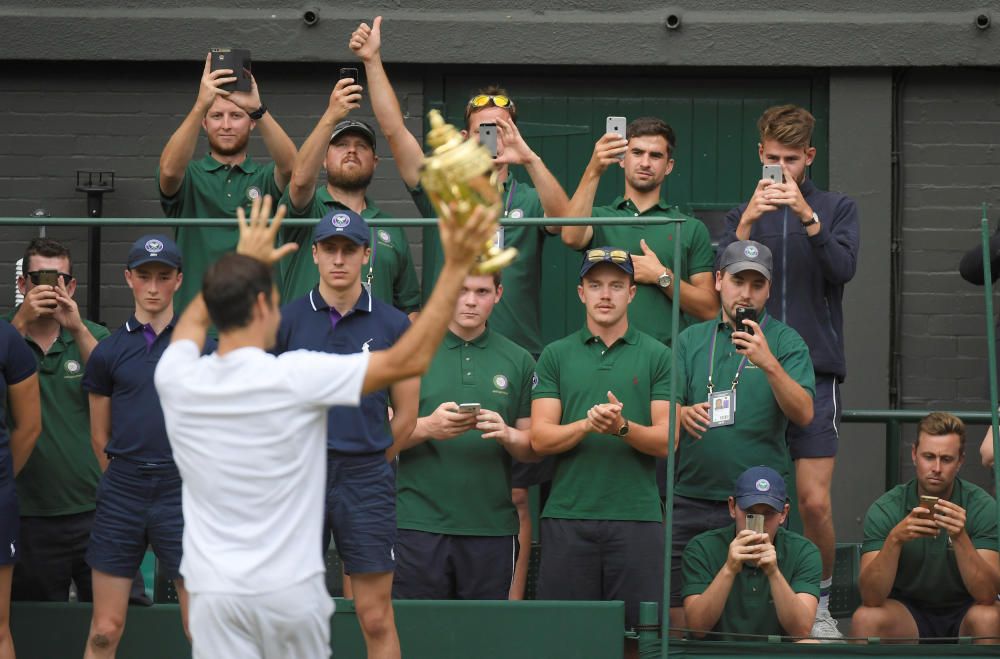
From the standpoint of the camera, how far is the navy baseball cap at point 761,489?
6992mm

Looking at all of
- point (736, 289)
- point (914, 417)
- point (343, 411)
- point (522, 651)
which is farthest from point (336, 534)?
point (914, 417)

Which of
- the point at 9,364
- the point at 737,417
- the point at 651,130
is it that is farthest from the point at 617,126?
the point at 9,364

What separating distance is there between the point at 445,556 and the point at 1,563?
1.87 metres

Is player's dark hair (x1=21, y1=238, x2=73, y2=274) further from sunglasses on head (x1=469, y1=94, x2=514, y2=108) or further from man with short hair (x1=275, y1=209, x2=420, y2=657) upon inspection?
sunglasses on head (x1=469, y1=94, x2=514, y2=108)

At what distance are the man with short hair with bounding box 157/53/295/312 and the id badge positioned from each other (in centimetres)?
220

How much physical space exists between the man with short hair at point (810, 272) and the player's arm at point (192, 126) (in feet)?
7.99

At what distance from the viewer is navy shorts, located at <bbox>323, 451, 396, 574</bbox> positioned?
21.2ft

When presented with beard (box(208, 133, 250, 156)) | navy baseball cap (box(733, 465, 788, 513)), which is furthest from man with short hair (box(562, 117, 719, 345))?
beard (box(208, 133, 250, 156))

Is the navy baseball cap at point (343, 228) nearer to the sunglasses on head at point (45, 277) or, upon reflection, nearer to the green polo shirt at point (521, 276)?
the green polo shirt at point (521, 276)

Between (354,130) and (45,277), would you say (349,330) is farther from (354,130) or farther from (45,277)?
(45,277)

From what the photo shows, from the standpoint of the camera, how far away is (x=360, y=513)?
648cm

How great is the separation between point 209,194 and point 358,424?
1.76 m

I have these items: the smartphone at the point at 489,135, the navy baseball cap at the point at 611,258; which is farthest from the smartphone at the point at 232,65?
the navy baseball cap at the point at 611,258

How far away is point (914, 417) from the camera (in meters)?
8.30
